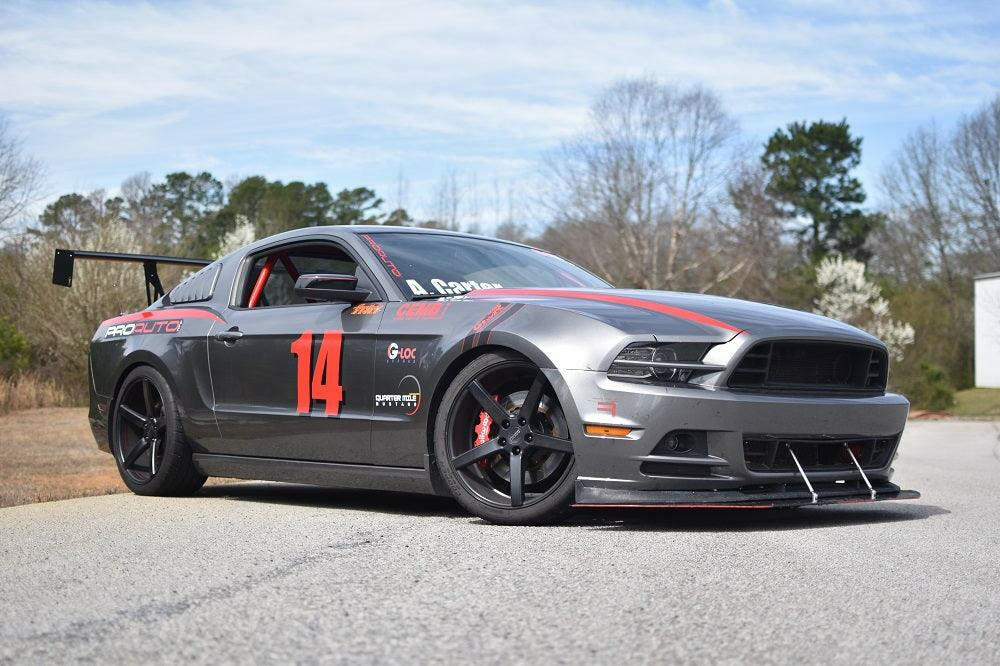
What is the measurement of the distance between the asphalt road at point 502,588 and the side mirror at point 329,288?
1044mm

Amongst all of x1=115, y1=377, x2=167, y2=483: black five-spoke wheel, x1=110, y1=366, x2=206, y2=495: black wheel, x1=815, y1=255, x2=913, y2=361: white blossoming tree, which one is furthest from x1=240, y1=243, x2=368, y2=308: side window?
x1=815, y1=255, x2=913, y2=361: white blossoming tree

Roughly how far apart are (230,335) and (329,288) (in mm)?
1115

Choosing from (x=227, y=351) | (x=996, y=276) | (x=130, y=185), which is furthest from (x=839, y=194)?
(x=227, y=351)

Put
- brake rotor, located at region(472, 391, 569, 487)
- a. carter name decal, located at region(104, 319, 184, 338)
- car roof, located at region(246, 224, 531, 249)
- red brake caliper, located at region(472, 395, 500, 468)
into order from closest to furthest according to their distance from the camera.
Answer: brake rotor, located at region(472, 391, 569, 487)
red brake caliper, located at region(472, 395, 500, 468)
car roof, located at region(246, 224, 531, 249)
a. carter name decal, located at region(104, 319, 184, 338)

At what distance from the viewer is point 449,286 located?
20.5ft

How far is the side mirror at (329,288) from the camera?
6035 mm

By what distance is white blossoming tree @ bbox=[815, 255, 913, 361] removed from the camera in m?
50.4

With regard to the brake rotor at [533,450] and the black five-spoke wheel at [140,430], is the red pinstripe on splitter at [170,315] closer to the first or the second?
the black five-spoke wheel at [140,430]

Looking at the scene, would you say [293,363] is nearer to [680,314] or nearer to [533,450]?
[533,450]

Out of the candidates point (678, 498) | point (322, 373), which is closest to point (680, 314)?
point (678, 498)

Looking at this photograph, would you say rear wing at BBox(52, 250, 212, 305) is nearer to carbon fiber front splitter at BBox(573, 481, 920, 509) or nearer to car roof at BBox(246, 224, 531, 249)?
car roof at BBox(246, 224, 531, 249)

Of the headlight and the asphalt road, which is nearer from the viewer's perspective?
the asphalt road

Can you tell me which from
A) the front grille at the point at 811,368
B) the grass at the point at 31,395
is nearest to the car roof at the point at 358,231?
the front grille at the point at 811,368

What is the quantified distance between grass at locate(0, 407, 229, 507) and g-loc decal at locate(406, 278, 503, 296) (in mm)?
2793
